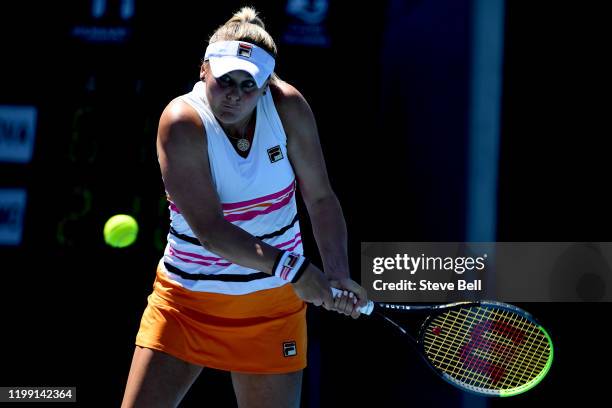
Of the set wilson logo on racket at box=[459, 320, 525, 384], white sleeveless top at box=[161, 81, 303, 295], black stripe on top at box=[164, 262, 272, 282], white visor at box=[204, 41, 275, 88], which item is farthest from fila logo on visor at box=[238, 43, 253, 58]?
wilson logo on racket at box=[459, 320, 525, 384]

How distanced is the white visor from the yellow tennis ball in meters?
1.43

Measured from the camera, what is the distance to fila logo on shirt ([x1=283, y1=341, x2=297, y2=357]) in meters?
3.33

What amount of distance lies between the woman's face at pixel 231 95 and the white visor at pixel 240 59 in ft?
0.06

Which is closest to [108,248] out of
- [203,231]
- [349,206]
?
[349,206]

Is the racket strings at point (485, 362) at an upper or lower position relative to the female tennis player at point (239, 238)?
lower

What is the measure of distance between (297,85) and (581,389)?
75.8 inches

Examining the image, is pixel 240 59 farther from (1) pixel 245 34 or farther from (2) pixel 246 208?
(2) pixel 246 208

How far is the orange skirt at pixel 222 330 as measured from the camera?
10.7ft

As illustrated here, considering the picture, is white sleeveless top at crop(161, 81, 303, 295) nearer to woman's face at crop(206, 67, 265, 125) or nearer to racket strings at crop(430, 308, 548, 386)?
woman's face at crop(206, 67, 265, 125)

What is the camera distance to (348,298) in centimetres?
325

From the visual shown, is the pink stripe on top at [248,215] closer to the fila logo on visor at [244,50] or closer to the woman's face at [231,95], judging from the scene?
the woman's face at [231,95]

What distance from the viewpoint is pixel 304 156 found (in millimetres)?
3338

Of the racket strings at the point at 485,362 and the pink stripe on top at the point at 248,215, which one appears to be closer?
the pink stripe on top at the point at 248,215

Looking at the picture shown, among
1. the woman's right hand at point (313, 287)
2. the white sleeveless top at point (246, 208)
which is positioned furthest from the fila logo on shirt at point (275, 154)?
the woman's right hand at point (313, 287)
